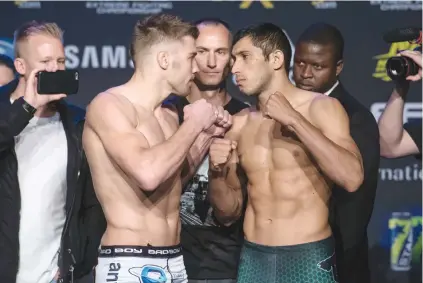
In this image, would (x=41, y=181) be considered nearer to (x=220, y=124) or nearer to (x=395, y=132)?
(x=220, y=124)

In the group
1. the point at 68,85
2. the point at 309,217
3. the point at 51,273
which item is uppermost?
the point at 68,85

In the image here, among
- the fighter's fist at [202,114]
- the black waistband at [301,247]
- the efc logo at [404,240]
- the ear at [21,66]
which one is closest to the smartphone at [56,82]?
the ear at [21,66]

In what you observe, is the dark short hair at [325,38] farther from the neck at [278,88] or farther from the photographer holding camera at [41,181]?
the photographer holding camera at [41,181]

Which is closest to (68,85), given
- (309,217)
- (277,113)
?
(277,113)

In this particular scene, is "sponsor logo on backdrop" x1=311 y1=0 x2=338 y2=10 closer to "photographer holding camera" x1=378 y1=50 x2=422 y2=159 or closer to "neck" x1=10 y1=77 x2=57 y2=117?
"photographer holding camera" x1=378 y1=50 x2=422 y2=159

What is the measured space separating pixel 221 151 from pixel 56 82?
1.88 feet

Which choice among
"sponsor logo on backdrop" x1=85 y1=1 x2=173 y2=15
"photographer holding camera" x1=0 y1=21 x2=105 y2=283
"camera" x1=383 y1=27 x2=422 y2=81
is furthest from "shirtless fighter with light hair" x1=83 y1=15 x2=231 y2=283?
"sponsor logo on backdrop" x1=85 y1=1 x2=173 y2=15

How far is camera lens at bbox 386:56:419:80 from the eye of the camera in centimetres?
321

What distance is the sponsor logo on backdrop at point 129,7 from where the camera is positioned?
416cm

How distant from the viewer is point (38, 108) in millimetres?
3037

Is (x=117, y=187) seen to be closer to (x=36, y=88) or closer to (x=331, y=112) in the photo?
(x=36, y=88)

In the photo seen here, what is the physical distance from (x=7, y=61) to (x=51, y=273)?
1.15 metres

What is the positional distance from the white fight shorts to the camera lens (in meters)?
1.15

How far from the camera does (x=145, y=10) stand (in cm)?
417
